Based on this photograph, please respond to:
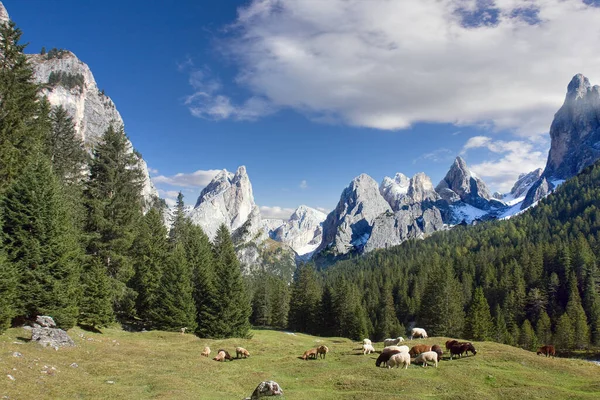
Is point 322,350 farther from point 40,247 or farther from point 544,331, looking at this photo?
point 544,331

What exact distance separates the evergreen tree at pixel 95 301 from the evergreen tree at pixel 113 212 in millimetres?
6167

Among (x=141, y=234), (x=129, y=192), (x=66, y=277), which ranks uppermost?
(x=129, y=192)

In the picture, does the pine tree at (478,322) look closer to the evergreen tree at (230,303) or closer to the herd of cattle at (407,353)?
the herd of cattle at (407,353)

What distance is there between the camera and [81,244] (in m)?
45.2

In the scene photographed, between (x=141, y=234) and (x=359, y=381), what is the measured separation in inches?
1980

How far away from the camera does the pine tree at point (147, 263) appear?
195 feet

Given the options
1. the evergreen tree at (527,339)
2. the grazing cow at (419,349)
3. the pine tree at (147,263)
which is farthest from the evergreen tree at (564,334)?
the pine tree at (147,263)

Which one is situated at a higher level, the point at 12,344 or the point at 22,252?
the point at 22,252

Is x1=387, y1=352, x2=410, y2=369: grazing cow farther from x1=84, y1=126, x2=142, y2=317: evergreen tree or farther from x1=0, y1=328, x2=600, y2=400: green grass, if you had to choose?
x1=84, y1=126, x2=142, y2=317: evergreen tree

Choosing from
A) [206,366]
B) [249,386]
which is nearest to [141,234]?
[206,366]

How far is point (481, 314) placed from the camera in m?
78.4

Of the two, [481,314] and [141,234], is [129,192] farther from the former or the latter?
[481,314]

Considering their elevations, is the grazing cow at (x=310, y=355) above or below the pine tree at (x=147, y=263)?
below

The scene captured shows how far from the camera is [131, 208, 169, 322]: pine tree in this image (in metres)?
59.5
